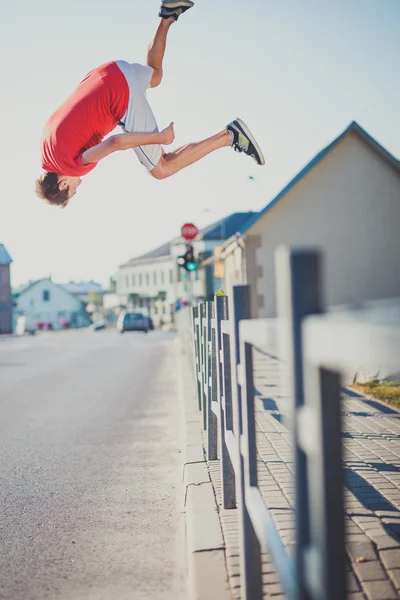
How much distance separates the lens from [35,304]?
115500 millimetres

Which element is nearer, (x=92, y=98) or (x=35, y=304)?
(x=92, y=98)

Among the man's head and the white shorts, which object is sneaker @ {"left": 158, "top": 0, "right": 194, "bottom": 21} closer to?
the white shorts

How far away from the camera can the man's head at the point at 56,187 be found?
400 centimetres

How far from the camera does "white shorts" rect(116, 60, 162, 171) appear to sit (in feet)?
12.0

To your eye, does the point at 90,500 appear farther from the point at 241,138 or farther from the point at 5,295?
the point at 5,295

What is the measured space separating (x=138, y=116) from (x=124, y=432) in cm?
492

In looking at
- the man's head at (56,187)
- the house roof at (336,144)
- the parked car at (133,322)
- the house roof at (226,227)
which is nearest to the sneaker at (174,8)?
the man's head at (56,187)

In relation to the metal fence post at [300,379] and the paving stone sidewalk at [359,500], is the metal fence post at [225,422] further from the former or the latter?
the metal fence post at [300,379]

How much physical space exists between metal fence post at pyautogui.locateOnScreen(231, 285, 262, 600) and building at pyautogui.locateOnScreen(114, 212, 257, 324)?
6793 cm

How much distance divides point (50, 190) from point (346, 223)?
22.6 m

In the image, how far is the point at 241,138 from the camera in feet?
14.4

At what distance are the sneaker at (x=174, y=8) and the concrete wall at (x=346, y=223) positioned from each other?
844 inches

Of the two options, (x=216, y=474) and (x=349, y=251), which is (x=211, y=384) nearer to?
(x=216, y=474)

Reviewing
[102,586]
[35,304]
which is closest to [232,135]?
[102,586]
